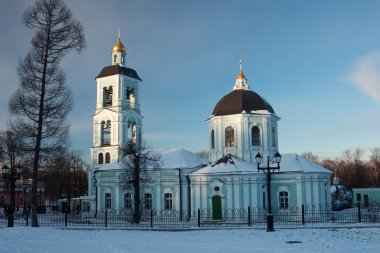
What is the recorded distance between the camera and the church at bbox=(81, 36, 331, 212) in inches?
1202

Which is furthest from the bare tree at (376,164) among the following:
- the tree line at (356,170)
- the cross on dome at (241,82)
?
the cross on dome at (241,82)

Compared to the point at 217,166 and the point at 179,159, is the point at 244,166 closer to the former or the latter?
the point at 217,166

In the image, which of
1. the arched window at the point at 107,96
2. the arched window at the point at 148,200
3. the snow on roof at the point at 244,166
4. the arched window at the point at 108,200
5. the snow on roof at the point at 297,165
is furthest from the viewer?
the arched window at the point at 107,96

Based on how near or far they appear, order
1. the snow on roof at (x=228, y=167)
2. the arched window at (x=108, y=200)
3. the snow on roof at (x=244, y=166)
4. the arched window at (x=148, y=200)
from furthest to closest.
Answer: the arched window at (x=108, y=200) → the arched window at (x=148, y=200) → the snow on roof at (x=244, y=166) → the snow on roof at (x=228, y=167)

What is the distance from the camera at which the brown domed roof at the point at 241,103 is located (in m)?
33.8

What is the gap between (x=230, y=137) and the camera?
34031 mm

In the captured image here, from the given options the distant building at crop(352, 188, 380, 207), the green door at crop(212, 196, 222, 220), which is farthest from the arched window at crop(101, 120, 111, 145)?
the distant building at crop(352, 188, 380, 207)

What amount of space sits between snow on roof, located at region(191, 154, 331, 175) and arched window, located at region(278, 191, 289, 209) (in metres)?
1.63

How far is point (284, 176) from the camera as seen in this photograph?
1224 inches

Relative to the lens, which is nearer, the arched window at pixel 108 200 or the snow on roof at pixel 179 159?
the snow on roof at pixel 179 159

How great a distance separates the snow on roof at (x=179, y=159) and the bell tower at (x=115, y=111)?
5.20m

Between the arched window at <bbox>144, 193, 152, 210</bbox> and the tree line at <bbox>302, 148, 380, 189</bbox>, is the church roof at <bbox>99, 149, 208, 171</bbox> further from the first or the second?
the tree line at <bbox>302, 148, 380, 189</bbox>

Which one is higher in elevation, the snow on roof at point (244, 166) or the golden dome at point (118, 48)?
the golden dome at point (118, 48)

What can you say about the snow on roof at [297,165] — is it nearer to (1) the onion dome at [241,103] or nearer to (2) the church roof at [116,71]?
(1) the onion dome at [241,103]
